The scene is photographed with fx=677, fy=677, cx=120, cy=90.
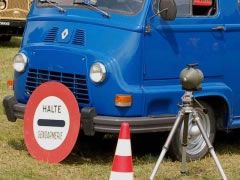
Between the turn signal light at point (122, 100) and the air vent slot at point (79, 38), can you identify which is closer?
the turn signal light at point (122, 100)

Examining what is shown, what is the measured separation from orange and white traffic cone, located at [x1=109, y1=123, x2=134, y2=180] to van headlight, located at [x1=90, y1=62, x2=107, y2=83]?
3.81ft

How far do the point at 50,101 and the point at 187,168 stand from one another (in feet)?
5.21

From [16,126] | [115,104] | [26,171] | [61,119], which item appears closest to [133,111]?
[115,104]

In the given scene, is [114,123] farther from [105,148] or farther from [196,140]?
[105,148]

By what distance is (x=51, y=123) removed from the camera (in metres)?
7.07

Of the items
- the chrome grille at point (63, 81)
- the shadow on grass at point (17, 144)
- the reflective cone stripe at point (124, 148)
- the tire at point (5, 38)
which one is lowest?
the shadow on grass at point (17, 144)

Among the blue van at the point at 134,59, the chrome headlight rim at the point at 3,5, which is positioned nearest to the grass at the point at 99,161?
the blue van at the point at 134,59

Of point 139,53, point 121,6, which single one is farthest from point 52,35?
point 139,53

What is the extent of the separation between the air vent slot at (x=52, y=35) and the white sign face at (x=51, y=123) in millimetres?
652

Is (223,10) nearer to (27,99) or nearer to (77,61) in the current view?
(77,61)

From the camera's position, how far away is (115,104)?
22.2 feet

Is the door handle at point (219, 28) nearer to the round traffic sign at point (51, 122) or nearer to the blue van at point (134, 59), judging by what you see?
the blue van at point (134, 59)

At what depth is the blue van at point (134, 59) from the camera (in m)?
6.80

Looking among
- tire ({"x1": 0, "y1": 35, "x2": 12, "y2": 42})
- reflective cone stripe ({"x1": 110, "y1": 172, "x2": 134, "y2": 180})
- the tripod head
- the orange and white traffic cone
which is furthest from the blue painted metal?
tire ({"x1": 0, "y1": 35, "x2": 12, "y2": 42})
